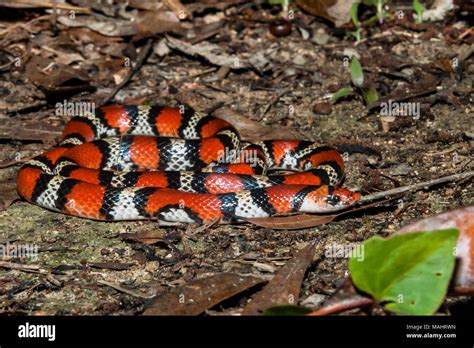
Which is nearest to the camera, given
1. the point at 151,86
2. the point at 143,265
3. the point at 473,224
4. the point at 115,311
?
the point at 473,224

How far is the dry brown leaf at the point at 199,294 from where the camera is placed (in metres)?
6.02

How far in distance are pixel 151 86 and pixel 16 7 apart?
2.49 meters

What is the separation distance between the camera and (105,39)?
1106 centimetres

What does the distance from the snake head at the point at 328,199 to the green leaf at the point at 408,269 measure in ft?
8.76

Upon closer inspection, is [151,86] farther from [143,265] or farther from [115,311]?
[115,311]

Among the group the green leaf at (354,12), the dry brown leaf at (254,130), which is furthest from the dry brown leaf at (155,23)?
the green leaf at (354,12)

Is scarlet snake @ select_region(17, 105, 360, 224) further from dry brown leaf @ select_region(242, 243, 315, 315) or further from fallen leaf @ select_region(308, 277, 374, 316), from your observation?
fallen leaf @ select_region(308, 277, 374, 316)

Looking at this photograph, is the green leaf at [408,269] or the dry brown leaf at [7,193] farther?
the dry brown leaf at [7,193]

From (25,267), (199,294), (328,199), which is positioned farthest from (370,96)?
(25,267)

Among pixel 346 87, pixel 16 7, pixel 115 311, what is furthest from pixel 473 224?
pixel 16 7

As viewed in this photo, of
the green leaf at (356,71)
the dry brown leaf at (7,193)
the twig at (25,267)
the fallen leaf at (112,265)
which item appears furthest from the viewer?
the green leaf at (356,71)
